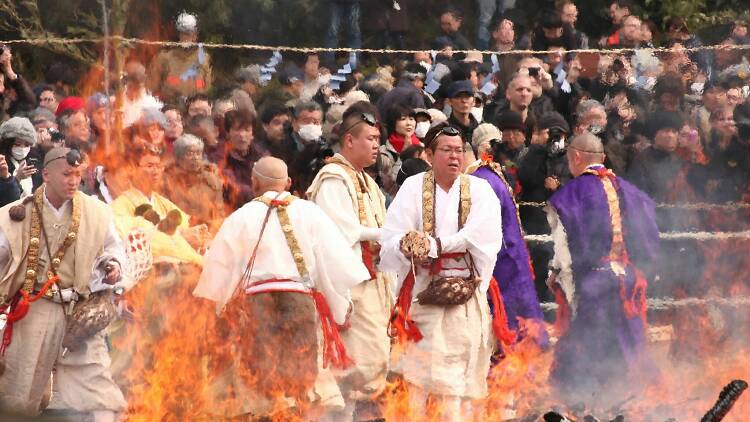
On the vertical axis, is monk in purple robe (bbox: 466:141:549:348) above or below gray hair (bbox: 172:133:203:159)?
below

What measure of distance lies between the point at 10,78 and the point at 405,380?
439 centimetres

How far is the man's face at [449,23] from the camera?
1680cm

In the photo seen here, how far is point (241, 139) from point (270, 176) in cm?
252

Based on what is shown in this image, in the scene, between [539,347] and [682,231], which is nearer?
[539,347]

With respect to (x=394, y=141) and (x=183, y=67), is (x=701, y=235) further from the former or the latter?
(x=183, y=67)

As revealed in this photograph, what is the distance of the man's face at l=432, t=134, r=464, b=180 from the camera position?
1219cm

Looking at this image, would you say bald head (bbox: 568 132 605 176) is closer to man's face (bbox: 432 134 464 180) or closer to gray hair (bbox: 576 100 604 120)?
man's face (bbox: 432 134 464 180)

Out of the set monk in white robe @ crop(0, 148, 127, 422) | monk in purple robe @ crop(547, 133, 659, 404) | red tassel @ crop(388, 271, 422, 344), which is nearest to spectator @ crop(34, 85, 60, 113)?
monk in white robe @ crop(0, 148, 127, 422)

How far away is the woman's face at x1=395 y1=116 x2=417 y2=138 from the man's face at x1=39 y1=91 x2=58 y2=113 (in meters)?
2.66

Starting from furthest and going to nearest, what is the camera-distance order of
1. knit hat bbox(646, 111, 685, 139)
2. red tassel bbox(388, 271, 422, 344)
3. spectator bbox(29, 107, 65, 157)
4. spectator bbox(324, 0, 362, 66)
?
spectator bbox(324, 0, 362, 66) → knit hat bbox(646, 111, 685, 139) → spectator bbox(29, 107, 65, 157) → red tassel bbox(388, 271, 422, 344)

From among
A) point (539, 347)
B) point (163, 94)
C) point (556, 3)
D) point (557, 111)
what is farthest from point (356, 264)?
point (556, 3)

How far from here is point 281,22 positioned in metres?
16.8

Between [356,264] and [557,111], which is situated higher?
[557,111]

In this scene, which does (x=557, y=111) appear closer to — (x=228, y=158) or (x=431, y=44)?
(x=431, y=44)
